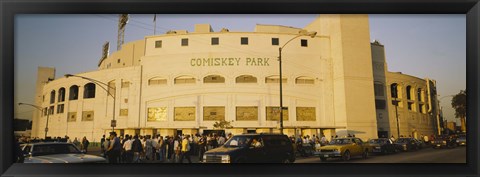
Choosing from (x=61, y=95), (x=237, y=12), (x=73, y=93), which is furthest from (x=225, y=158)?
(x=61, y=95)

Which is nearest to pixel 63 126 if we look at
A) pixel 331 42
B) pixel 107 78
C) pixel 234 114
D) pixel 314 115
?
pixel 107 78

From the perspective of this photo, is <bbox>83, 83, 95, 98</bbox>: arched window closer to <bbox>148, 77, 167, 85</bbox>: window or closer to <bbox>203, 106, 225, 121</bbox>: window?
<bbox>148, 77, 167, 85</bbox>: window

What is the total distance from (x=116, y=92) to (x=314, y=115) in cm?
2578

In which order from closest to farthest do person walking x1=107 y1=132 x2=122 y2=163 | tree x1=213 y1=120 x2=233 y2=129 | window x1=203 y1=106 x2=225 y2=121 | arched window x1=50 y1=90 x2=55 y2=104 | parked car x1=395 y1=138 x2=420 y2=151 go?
person walking x1=107 y1=132 x2=122 y2=163
parked car x1=395 y1=138 x2=420 y2=151
tree x1=213 y1=120 x2=233 y2=129
window x1=203 y1=106 x2=225 y2=121
arched window x1=50 y1=90 x2=55 y2=104

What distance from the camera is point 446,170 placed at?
999 centimetres

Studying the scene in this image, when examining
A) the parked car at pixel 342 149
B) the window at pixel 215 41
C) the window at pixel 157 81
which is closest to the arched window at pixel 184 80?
the window at pixel 157 81

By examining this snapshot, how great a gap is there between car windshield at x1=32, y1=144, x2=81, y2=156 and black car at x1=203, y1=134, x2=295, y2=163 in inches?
179

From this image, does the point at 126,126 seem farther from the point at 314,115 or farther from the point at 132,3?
the point at 132,3

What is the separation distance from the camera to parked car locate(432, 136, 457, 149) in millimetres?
26969

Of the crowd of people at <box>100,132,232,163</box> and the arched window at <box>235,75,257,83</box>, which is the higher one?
the arched window at <box>235,75,257,83</box>

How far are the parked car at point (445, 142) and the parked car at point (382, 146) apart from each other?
4.95m

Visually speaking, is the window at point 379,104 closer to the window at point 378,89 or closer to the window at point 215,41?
the window at point 378,89

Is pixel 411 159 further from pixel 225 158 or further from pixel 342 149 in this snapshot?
pixel 225 158

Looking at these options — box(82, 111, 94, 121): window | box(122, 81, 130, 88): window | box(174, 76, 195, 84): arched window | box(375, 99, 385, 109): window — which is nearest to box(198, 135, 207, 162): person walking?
box(174, 76, 195, 84): arched window
